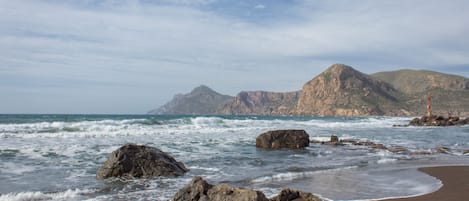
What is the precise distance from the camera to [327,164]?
44.2 ft

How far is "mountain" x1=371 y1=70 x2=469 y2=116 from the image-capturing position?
10569 cm

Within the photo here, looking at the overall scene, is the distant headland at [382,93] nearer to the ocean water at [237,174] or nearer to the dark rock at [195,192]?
the ocean water at [237,174]

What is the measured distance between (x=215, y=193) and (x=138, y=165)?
5.32 m

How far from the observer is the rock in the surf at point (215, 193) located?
5.84 metres

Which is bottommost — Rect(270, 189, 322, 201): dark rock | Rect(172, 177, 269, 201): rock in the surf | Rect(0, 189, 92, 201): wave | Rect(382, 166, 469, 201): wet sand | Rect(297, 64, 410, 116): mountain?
Rect(0, 189, 92, 201): wave

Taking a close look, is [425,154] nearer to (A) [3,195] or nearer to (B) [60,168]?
(B) [60,168]

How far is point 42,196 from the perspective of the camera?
27.4 ft

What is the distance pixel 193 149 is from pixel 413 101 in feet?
403

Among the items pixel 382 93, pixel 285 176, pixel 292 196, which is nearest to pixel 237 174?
pixel 285 176

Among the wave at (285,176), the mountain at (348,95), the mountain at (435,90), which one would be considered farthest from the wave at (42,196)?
the mountain at (348,95)

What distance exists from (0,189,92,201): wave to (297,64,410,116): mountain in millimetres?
120667

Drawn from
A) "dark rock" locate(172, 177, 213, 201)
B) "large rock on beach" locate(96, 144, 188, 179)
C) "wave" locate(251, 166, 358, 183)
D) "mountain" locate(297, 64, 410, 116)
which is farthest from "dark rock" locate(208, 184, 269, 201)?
"mountain" locate(297, 64, 410, 116)

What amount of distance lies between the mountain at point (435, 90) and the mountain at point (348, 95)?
14.8 feet

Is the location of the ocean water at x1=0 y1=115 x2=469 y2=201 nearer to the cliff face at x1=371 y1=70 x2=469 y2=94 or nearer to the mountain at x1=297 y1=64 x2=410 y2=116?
the mountain at x1=297 y1=64 x2=410 y2=116
